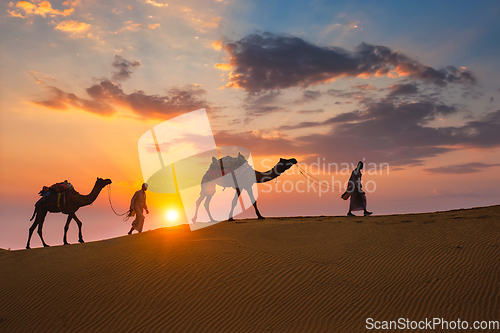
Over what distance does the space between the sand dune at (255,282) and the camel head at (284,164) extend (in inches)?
242

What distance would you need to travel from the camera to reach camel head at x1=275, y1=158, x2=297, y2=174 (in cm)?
2038

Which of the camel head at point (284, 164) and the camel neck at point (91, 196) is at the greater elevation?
the camel head at point (284, 164)

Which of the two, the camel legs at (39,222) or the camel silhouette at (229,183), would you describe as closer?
the camel legs at (39,222)

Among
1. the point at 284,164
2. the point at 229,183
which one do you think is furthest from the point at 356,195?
the point at 229,183

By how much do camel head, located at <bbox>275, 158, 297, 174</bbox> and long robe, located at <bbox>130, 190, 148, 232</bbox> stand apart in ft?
24.3

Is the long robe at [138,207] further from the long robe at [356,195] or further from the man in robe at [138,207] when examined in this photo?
the long robe at [356,195]

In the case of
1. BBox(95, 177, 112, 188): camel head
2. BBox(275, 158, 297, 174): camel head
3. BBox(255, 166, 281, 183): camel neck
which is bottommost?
BBox(95, 177, 112, 188): camel head

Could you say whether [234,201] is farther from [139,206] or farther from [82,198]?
[82,198]

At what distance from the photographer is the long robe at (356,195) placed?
21.2m

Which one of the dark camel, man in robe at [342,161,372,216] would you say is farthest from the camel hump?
man in robe at [342,161,372,216]

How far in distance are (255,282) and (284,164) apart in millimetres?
10577

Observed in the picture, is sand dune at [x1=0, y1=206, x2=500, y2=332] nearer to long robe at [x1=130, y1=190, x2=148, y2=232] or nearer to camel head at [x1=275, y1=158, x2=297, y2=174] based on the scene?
long robe at [x1=130, y1=190, x2=148, y2=232]

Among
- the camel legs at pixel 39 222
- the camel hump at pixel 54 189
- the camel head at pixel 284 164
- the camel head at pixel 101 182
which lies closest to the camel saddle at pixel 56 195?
the camel hump at pixel 54 189

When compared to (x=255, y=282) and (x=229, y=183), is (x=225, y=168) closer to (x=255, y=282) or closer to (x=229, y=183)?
(x=229, y=183)
